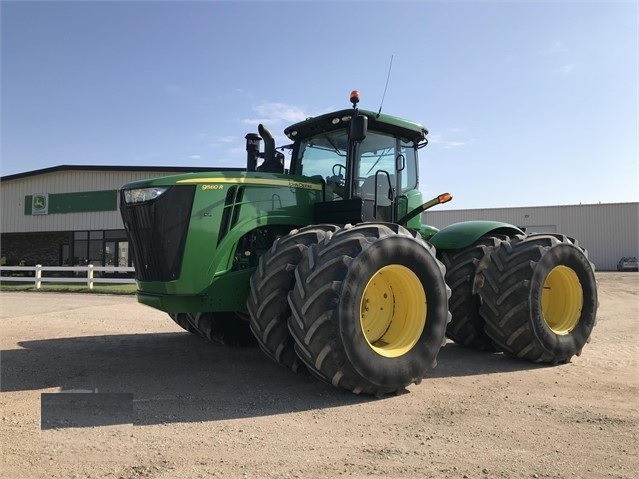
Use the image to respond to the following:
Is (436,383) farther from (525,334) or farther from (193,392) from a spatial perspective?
(193,392)

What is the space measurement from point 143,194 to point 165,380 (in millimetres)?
1942

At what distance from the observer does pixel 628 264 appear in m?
40.1

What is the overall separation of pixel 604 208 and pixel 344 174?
44.2 m

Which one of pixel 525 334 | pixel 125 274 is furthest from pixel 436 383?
pixel 125 274

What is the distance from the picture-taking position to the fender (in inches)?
279

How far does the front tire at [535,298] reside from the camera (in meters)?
6.37

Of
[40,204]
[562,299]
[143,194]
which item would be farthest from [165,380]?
[40,204]

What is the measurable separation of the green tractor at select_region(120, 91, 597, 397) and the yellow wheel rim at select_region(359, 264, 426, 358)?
1cm

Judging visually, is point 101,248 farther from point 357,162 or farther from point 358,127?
point 358,127

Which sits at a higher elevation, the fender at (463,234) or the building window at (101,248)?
the fender at (463,234)

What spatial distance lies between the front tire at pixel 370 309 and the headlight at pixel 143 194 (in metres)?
1.66

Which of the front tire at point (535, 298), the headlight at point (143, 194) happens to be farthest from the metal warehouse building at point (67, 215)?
the front tire at point (535, 298)

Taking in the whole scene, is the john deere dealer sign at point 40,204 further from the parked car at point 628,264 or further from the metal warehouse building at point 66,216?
the parked car at point 628,264

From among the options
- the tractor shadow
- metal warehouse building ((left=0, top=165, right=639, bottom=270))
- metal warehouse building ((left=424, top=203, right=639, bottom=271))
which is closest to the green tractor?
the tractor shadow
